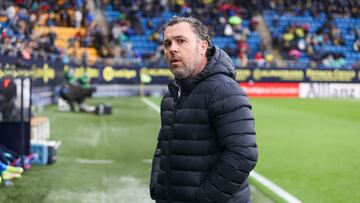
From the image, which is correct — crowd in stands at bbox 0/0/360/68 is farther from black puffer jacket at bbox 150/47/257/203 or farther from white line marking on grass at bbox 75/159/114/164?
black puffer jacket at bbox 150/47/257/203

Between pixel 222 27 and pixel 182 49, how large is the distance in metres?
35.4

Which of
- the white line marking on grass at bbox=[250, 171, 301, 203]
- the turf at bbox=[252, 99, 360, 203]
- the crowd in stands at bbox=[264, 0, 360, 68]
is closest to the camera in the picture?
the white line marking on grass at bbox=[250, 171, 301, 203]

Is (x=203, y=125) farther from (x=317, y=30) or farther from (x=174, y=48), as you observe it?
(x=317, y=30)

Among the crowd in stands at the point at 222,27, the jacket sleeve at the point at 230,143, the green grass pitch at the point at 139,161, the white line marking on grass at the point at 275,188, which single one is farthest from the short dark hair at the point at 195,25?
the crowd in stands at the point at 222,27

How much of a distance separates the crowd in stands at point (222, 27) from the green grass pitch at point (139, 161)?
1225 cm

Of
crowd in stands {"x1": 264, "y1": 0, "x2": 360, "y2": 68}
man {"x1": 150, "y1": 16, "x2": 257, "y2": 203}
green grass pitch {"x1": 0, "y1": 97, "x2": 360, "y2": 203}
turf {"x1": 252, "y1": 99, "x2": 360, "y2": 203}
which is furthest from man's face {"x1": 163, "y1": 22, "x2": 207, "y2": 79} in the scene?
crowd in stands {"x1": 264, "y1": 0, "x2": 360, "y2": 68}

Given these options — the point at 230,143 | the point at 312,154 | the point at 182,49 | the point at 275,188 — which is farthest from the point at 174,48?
the point at 312,154

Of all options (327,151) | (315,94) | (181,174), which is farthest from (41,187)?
(315,94)

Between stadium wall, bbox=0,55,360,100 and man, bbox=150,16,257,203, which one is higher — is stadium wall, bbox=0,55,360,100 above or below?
below

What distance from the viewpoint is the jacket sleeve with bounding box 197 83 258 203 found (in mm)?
3139

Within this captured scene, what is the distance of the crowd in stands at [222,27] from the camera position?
32.7 metres

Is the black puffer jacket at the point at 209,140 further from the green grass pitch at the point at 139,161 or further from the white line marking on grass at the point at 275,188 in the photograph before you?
the white line marking on grass at the point at 275,188

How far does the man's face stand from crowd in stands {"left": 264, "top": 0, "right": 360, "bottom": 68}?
103 ft

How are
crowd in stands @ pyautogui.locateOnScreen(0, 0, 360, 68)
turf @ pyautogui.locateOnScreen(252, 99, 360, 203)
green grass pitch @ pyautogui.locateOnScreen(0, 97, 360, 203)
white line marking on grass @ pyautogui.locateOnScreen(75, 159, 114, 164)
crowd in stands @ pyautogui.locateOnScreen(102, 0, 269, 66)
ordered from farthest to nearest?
crowd in stands @ pyautogui.locateOnScreen(102, 0, 269, 66) → crowd in stands @ pyautogui.locateOnScreen(0, 0, 360, 68) → white line marking on grass @ pyautogui.locateOnScreen(75, 159, 114, 164) → turf @ pyautogui.locateOnScreen(252, 99, 360, 203) → green grass pitch @ pyautogui.locateOnScreen(0, 97, 360, 203)
